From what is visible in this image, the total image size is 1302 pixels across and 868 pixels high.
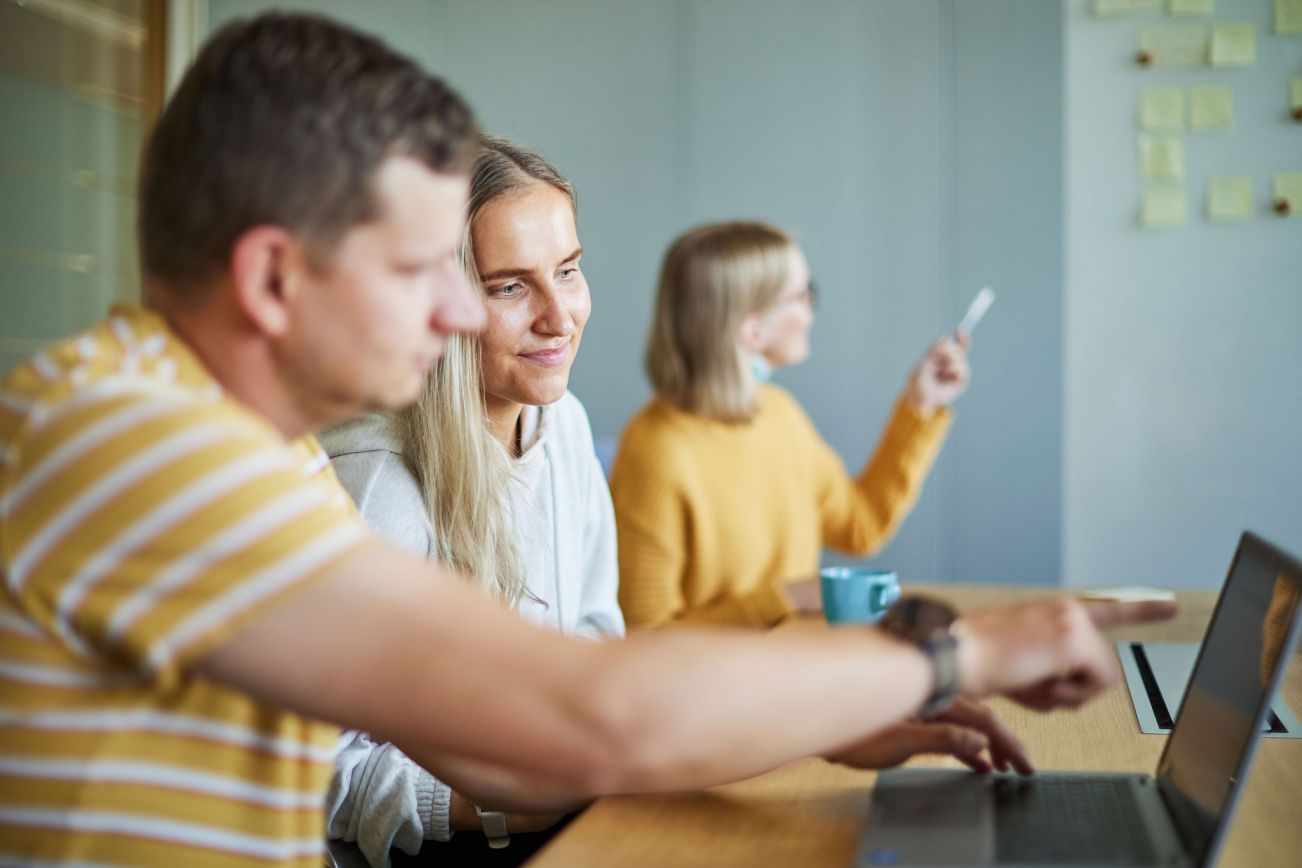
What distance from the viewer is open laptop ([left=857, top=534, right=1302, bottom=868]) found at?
883mm

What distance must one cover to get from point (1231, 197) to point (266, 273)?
3342 millimetres

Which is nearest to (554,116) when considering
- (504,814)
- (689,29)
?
(689,29)

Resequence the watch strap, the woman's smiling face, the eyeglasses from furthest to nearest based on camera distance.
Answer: the eyeglasses, the woman's smiling face, the watch strap

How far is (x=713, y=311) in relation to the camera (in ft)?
8.03

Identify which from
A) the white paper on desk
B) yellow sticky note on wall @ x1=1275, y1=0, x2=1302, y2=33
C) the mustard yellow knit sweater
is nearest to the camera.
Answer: the white paper on desk

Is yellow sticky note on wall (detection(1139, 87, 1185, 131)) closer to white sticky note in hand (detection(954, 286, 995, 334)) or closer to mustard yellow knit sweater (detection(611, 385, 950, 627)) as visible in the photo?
white sticky note in hand (detection(954, 286, 995, 334))

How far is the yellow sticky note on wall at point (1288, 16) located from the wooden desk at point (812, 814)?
275 cm

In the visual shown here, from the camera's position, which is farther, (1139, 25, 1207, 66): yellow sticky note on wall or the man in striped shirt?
(1139, 25, 1207, 66): yellow sticky note on wall

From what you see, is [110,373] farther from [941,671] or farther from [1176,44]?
[1176,44]

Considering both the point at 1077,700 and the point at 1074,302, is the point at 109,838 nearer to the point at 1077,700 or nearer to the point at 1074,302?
the point at 1077,700

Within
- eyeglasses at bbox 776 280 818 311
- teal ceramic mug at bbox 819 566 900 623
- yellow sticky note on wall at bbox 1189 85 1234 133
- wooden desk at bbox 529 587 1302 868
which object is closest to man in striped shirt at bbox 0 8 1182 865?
wooden desk at bbox 529 587 1302 868

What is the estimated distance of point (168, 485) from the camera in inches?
24.9

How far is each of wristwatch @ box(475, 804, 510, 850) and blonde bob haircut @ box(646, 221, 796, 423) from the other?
4.07 feet

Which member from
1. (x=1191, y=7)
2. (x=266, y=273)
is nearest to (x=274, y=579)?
(x=266, y=273)
